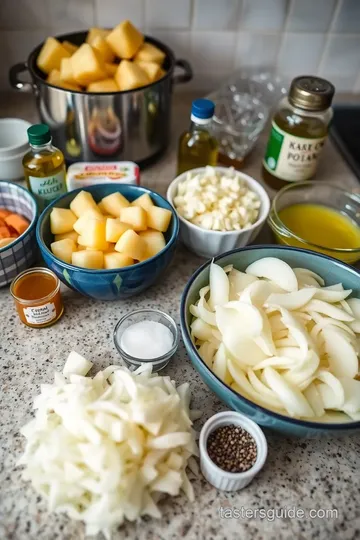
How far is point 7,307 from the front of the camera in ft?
3.13

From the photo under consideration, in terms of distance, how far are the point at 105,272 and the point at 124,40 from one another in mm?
594

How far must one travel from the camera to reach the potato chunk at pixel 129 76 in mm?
1068

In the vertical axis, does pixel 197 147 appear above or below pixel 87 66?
below

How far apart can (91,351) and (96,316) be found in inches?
3.4

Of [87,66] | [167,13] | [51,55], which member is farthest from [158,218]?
[167,13]

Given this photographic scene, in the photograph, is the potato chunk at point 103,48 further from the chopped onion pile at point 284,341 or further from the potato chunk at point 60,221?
the chopped onion pile at point 284,341

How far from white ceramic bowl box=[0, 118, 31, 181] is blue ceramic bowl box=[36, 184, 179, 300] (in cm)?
21

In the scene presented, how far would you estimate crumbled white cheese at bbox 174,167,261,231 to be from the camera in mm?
990

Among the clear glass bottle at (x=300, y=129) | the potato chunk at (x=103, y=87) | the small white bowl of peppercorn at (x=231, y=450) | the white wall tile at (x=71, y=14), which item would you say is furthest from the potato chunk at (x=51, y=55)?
the small white bowl of peppercorn at (x=231, y=450)

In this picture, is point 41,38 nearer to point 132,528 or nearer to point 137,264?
point 137,264

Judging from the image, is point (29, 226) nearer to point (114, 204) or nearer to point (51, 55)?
point (114, 204)

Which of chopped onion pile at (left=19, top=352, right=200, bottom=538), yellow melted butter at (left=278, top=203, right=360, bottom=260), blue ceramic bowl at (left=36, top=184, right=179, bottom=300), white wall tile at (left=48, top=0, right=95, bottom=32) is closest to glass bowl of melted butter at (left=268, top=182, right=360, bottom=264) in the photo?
yellow melted butter at (left=278, top=203, right=360, bottom=260)

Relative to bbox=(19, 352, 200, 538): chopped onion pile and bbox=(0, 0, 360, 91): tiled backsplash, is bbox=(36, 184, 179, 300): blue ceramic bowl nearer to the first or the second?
bbox=(19, 352, 200, 538): chopped onion pile

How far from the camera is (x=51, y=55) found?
3.65 ft
